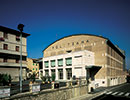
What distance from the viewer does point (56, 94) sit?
1708cm

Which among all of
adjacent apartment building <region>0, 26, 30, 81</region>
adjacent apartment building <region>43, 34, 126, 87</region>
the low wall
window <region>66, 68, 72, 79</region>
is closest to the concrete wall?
adjacent apartment building <region>43, 34, 126, 87</region>

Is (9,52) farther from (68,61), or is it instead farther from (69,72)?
(69,72)

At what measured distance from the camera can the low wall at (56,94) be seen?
42.7 feet

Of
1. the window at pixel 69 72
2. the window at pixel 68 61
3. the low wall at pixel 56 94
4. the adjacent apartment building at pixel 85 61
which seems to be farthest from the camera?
the window at pixel 68 61

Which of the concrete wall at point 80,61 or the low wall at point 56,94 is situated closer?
the low wall at point 56,94

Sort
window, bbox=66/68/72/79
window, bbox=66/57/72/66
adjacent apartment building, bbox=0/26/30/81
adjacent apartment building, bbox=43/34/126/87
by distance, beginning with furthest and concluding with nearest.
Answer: window, bbox=66/57/72/66 → window, bbox=66/68/72/79 → adjacent apartment building, bbox=43/34/126/87 → adjacent apartment building, bbox=0/26/30/81

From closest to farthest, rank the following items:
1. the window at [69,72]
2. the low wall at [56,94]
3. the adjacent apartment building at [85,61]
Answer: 1. the low wall at [56,94]
2. the adjacent apartment building at [85,61]
3. the window at [69,72]

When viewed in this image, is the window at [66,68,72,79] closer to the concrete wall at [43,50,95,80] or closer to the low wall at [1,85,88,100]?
the concrete wall at [43,50,95,80]

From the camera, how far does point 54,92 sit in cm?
1678

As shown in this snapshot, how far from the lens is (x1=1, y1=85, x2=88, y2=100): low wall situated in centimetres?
1301

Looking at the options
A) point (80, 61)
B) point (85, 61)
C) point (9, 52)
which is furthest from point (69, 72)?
point (9, 52)

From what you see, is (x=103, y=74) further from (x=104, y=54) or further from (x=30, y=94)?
(x=30, y=94)

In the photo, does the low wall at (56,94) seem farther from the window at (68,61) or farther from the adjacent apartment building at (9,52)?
the adjacent apartment building at (9,52)

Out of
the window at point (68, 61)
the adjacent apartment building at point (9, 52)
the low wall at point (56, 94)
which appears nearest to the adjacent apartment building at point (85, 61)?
the window at point (68, 61)
